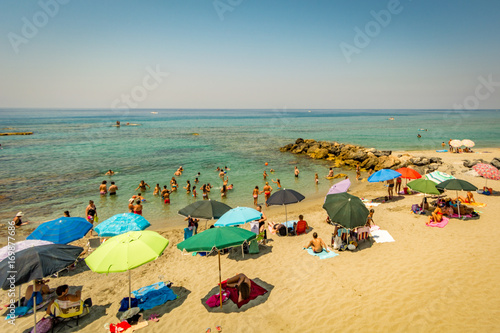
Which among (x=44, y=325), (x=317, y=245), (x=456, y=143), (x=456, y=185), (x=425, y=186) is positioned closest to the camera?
(x=44, y=325)

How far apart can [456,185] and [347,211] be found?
20.7 ft

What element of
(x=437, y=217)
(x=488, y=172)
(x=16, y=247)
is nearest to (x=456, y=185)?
(x=437, y=217)

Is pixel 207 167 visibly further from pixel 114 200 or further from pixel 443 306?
pixel 443 306

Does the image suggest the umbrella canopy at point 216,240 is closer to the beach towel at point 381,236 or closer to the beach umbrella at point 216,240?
the beach umbrella at point 216,240

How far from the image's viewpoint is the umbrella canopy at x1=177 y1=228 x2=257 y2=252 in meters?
6.78

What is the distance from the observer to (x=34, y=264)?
6078 mm

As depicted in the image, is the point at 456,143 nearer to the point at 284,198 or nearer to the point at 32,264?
the point at 284,198

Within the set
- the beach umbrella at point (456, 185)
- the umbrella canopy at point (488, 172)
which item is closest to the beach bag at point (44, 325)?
the beach umbrella at point (456, 185)

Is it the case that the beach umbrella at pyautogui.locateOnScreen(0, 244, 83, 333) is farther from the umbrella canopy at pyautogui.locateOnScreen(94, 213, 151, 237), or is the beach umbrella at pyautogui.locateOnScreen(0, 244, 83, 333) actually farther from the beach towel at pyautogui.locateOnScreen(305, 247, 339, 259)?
the beach towel at pyautogui.locateOnScreen(305, 247, 339, 259)

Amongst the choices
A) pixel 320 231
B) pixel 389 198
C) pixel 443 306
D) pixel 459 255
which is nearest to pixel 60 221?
pixel 320 231

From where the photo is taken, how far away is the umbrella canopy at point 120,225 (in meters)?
9.44

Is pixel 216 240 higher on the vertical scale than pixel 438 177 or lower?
lower

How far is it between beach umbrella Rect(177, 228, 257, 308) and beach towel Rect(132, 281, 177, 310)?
1.75m

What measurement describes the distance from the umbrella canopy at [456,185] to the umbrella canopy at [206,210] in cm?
983
